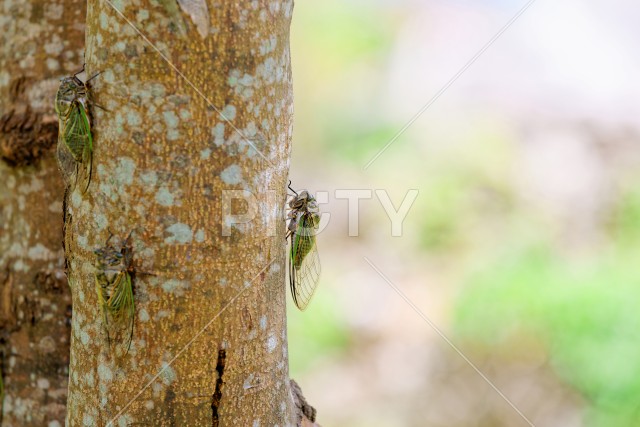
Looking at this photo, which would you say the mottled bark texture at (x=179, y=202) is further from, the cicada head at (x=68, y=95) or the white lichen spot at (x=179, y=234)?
the cicada head at (x=68, y=95)

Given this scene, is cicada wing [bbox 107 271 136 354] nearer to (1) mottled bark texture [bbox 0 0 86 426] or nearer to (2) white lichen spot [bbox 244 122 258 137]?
(2) white lichen spot [bbox 244 122 258 137]

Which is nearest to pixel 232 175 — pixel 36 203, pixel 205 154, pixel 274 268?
pixel 205 154

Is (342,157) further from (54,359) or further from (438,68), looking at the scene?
(54,359)

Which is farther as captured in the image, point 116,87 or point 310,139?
point 310,139

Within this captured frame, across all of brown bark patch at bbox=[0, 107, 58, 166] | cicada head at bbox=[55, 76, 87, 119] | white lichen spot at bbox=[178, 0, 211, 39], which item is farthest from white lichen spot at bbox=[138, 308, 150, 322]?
brown bark patch at bbox=[0, 107, 58, 166]

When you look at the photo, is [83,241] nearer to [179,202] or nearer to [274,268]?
[179,202]

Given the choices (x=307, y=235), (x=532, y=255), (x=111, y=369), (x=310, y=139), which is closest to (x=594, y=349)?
(x=532, y=255)
